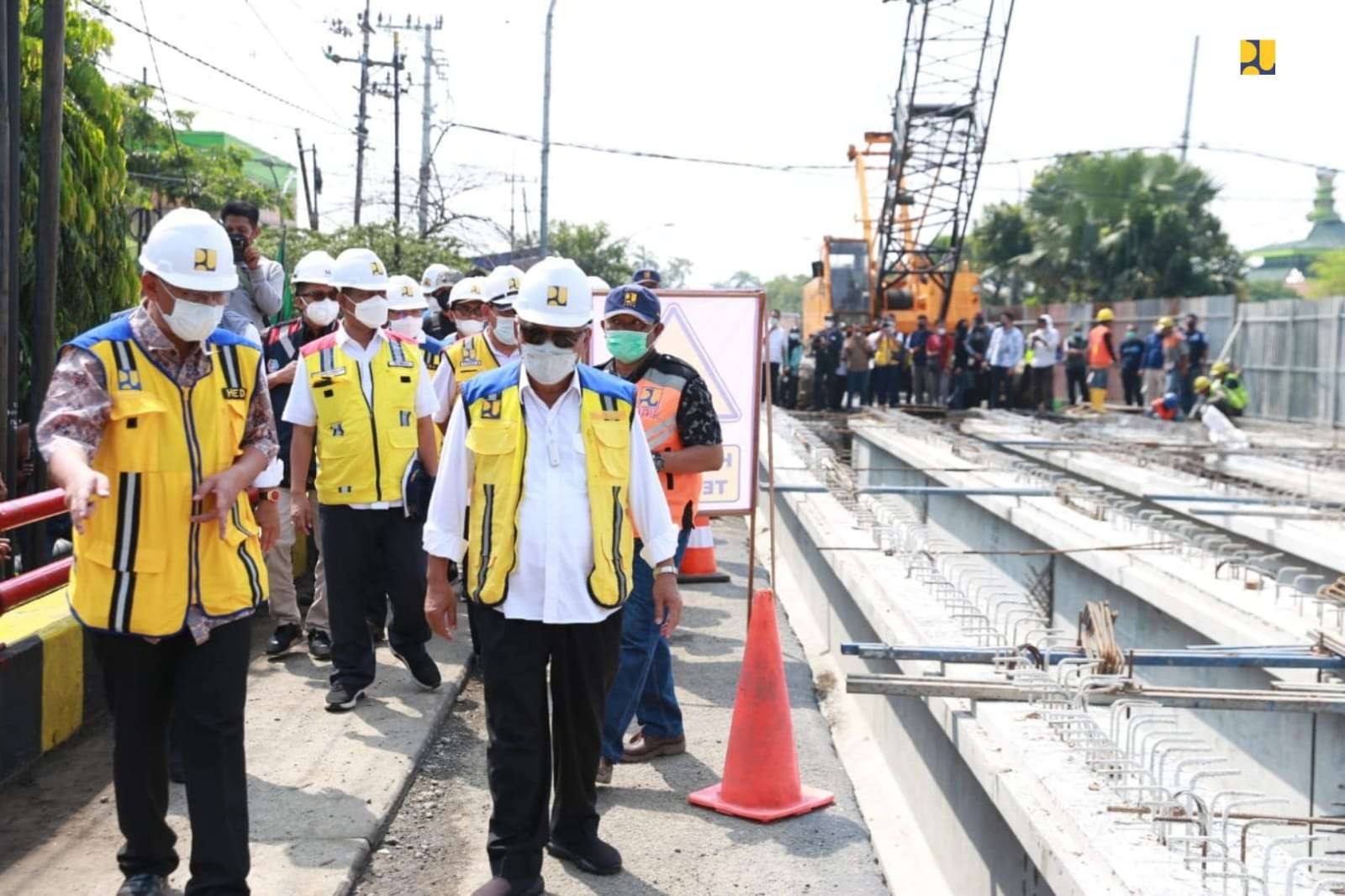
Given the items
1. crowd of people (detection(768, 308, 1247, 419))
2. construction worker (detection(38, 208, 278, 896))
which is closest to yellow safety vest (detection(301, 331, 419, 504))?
construction worker (detection(38, 208, 278, 896))

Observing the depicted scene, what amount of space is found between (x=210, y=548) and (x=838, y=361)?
27894 millimetres

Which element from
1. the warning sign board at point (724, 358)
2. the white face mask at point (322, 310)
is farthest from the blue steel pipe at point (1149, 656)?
the white face mask at point (322, 310)

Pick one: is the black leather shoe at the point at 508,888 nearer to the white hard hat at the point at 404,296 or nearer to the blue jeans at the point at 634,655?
the blue jeans at the point at 634,655

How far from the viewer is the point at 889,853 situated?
629 centimetres

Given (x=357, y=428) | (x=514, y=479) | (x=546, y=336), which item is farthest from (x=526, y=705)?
(x=357, y=428)

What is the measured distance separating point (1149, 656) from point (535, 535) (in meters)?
2.73

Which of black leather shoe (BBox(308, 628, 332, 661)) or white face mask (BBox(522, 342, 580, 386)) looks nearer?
white face mask (BBox(522, 342, 580, 386))

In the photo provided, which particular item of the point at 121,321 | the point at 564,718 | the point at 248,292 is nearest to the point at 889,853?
the point at 564,718

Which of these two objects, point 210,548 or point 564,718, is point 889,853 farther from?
point 210,548

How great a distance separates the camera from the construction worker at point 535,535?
500 centimetres

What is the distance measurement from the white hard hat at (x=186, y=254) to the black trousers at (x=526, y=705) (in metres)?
1.39

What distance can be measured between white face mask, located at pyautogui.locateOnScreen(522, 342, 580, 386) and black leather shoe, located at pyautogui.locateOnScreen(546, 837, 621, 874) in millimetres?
1672

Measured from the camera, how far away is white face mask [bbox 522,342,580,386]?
5051mm

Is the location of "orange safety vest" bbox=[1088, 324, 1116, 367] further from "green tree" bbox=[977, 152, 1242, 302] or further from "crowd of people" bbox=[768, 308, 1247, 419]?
"green tree" bbox=[977, 152, 1242, 302]
